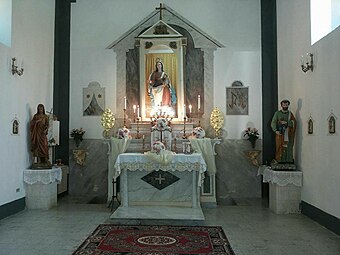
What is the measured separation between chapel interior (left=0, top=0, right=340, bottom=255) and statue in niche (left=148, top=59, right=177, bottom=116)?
5 centimetres

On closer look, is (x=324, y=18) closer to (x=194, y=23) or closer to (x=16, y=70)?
(x=194, y=23)

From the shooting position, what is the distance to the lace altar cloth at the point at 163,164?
7078 mm

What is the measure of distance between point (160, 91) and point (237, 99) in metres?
1.93

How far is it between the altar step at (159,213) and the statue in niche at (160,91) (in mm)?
2590

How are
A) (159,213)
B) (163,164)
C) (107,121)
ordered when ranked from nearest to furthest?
(159,213) < (163,164) < (107,121)

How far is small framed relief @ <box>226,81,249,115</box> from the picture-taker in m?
9.27

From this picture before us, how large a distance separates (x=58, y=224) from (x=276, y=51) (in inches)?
247

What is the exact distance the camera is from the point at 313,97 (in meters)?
6.85

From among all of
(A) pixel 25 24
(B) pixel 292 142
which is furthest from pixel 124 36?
(B) pixel 292 142

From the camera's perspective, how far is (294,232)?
19.2 ft

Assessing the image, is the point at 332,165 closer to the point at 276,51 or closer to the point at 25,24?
the point at 276,51

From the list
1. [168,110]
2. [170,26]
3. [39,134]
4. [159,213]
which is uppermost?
[170,26]

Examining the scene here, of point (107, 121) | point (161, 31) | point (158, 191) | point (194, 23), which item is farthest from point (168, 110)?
point (194, 23)

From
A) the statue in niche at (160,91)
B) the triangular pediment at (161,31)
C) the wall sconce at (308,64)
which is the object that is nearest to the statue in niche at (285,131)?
the wall sconce at (308,64)
